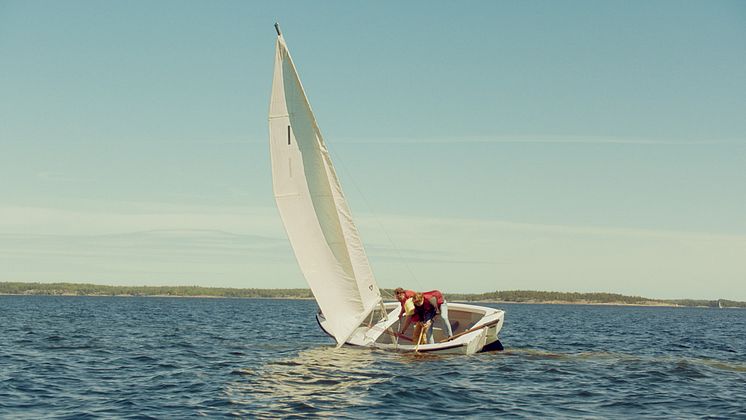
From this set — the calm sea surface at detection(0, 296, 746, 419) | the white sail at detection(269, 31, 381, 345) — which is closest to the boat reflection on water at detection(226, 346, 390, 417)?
the calm sea surface at detection(0, 296, 746, 419)

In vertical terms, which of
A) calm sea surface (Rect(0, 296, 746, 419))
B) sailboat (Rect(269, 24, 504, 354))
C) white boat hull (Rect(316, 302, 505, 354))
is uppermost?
sailboat (Rect(269, 24, 504, 354))

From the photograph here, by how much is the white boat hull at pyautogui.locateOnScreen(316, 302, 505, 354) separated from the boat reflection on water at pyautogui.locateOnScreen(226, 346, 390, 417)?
949 millimetres

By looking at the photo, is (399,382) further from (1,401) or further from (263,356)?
(1,401)

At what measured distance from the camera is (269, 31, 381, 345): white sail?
2500cm

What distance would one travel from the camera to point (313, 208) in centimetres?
2547

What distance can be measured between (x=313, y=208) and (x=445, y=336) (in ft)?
24.4

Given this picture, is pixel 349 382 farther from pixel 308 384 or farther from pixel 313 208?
pixel 313 208

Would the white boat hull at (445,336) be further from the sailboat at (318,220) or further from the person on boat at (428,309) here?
the person on boat at (428,309)

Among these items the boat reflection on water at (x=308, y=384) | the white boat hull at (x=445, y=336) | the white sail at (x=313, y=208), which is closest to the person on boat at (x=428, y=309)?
the white boat hull at (x=445, y=336)

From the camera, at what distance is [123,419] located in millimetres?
15250

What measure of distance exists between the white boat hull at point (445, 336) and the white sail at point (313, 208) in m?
1.23

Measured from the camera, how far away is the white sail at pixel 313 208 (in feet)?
82.0

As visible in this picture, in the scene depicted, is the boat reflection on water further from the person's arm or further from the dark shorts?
the person's arm

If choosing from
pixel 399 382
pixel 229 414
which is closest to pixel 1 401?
pixel 229 414
